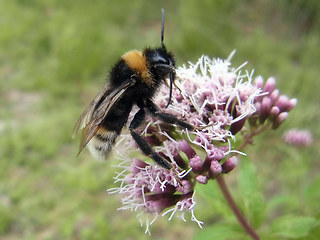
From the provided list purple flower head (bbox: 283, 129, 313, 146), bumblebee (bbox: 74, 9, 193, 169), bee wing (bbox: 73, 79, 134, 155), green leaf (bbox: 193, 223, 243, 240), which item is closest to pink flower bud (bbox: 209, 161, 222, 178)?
bumblebee (bbox: 74, 9, 193, 169)

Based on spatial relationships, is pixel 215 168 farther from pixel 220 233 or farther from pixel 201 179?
pixel 220 233

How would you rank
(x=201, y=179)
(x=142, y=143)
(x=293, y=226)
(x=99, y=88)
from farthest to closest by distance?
(x=99, y=88)
(x=293, y=226)
(x=142, y=143)
(x=201, y=179)

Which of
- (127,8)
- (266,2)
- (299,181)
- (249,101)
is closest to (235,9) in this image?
(266,2)

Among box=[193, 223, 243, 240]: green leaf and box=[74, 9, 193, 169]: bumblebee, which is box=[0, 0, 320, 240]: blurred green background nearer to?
box=[193, 223, 243, 240]: green leaf

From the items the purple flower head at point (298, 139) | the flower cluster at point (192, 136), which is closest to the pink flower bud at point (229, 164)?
the flower cluster at point (192, 136)

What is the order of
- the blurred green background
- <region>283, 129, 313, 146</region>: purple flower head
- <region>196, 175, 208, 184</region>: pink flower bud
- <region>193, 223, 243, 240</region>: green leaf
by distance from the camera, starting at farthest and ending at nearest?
the blurred green background → <region>283, 129, 313, 146</region>: purple flower head → <region>193, 223, 243, 240</region>: green leaf → <region>196, 175, 208, 184</region>: pink flower bud

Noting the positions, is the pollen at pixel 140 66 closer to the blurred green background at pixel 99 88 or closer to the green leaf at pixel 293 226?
the blurred green background at pixel 99 88

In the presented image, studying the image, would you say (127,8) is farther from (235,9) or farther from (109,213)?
(109,213)

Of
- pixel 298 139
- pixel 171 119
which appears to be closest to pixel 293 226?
pixel 171 119
